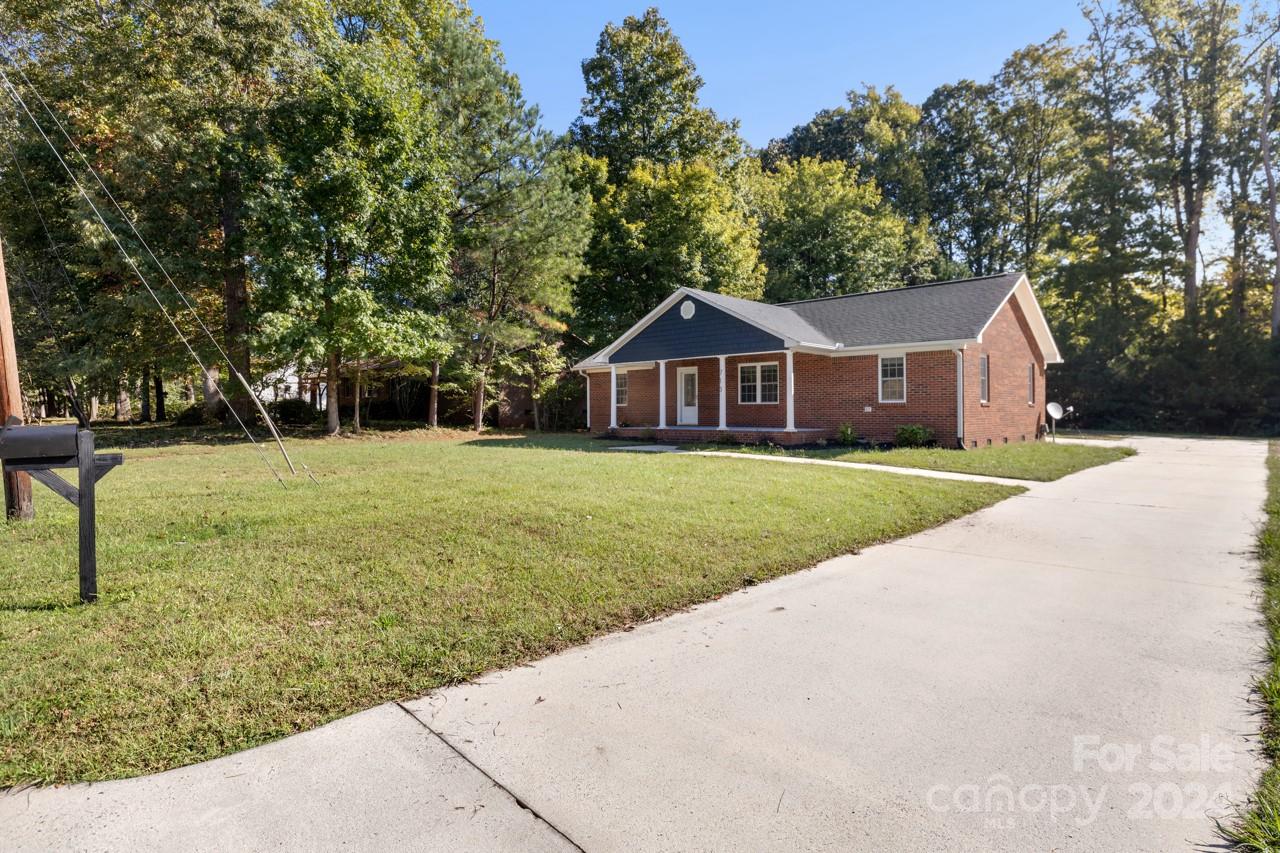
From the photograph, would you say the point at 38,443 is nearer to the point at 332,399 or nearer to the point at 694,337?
the point at 694,337

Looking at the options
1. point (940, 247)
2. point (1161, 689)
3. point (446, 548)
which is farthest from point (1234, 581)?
point (940, 247)

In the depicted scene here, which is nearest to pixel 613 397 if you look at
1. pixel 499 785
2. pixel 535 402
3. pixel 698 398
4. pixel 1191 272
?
pixel 698 398

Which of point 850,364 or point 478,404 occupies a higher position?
point 850,364

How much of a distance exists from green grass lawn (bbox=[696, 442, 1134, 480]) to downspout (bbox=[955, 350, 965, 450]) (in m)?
0.56

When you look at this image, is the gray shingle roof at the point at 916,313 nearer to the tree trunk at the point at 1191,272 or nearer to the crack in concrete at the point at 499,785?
the crack in concrete at the point at 499,785

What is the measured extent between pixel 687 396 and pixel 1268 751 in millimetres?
18961

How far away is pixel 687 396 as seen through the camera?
21406 mm

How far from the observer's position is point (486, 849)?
82.2 inches

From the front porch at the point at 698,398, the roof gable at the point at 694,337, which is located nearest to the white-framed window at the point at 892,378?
the front porch at the point at 698,398

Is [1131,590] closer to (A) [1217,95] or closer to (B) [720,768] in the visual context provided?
(B) [720,768]

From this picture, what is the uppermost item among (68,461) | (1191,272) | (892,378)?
(1191,272)

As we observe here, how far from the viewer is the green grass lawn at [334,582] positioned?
2.93 metres

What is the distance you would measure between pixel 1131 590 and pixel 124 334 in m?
25.1

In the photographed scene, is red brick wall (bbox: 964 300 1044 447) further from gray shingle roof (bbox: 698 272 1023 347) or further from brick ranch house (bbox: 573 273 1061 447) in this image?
gray shingle roof (bbox: 698 272 1023 347)
